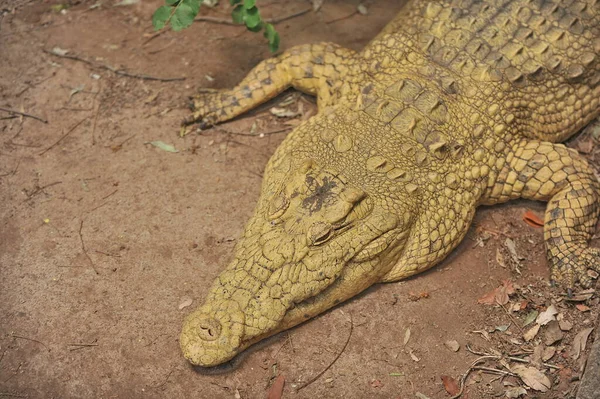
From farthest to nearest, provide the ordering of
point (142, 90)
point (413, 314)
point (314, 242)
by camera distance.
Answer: point (142, 90), point (413, 314), point (314, 242)

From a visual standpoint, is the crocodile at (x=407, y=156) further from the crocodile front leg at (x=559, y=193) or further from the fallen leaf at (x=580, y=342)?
the fallen leaf at (x=580, y=342)

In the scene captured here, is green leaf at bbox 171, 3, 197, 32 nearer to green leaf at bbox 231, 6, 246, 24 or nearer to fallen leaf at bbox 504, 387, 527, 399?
green leaf at bbox 231, 6, 246, 24

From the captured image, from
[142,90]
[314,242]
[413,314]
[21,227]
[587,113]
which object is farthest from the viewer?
[142,90]

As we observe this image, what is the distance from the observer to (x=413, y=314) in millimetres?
3918

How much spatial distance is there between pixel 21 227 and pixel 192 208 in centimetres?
116

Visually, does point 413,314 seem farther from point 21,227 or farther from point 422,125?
point 21,227

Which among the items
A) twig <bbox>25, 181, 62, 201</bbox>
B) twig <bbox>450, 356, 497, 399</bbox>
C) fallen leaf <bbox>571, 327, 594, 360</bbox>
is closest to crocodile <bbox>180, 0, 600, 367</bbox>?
fallen leaf <bbox>571, 327, 594, 360</bbox>

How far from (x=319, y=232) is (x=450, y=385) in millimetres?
1200

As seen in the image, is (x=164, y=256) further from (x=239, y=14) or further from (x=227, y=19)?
(x=227, y=19)

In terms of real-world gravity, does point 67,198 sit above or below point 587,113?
below

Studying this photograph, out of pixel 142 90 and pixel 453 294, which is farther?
pixel 142 90

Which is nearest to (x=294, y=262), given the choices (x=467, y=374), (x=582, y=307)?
(x=467, y=374)

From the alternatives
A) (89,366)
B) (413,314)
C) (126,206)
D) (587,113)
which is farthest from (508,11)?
(89,366)

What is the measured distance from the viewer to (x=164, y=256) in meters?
4.13
